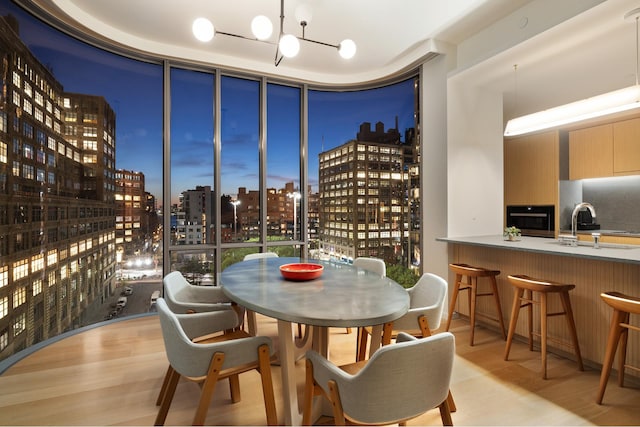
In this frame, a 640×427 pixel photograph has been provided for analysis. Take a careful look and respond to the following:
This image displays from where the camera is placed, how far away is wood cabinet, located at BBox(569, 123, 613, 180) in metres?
4.65

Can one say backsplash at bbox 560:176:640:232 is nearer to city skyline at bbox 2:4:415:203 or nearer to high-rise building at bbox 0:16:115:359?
city skyline at bbox 2:4:415:203

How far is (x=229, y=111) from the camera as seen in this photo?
13.9 ft

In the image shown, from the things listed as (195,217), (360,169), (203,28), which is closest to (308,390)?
(203,28)

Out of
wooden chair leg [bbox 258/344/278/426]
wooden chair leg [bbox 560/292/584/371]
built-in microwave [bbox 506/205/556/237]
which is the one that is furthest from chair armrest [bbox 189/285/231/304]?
built-in microwave [bbox 506/205/556/237]

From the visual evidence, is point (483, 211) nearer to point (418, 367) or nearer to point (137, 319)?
point (418, 367)

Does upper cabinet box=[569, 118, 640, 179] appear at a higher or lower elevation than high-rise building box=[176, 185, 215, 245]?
higher

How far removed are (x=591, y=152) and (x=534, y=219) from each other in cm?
118

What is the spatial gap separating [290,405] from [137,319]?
2788mm

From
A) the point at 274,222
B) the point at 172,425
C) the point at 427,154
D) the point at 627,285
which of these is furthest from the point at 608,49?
the point at 172,425

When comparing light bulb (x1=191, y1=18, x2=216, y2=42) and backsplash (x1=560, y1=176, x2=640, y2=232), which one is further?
backsplash (x1=560, y1=176, x2=640, y2=232)

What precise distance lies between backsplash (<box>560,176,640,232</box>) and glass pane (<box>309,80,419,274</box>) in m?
2.66

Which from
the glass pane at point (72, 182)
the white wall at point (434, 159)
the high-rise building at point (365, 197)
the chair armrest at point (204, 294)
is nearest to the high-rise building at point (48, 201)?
the glass pane at point (72, 182)

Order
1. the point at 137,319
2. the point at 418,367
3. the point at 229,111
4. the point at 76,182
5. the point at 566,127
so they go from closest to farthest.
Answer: the point at 418,367, the point at 76,182, the point at 137,319, the point at 229,111, the point at 566,127

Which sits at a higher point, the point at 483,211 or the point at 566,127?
the point at 566,127
